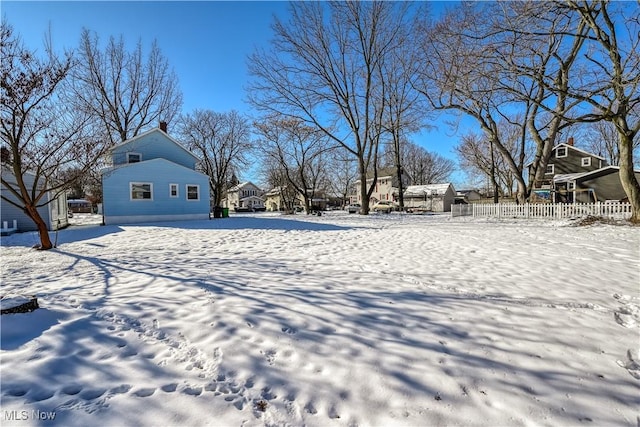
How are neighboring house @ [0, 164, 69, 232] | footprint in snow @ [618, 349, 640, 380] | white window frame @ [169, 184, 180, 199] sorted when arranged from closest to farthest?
footprint in snow @ [618, 349, 640, 380] < neighboring house @ [0, 164, 69, 232] < white window frame @ [169, 184, 180, 199]

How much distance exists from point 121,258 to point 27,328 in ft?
13.8

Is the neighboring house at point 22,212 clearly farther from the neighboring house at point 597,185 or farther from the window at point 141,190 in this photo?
the neighboring house at point 597,185

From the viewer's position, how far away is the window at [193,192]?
19.5m

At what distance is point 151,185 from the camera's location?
57.8 ft

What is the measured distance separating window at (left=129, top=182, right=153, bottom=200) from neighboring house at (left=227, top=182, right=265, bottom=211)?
44.5 metres

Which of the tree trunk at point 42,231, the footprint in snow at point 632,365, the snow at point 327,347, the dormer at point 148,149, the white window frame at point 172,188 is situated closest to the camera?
the snow at point 327,347

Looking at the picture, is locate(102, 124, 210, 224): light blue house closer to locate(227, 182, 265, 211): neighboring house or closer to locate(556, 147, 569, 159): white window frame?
locate(556, 147, 569, 159): white window frame

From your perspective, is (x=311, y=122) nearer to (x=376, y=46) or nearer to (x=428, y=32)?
(x=376, y=46)

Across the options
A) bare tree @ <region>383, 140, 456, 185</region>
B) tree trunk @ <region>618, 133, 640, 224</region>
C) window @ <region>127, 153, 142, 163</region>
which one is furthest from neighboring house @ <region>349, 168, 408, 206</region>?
tree trunk @ <region>618, 133, 640, 224</region>

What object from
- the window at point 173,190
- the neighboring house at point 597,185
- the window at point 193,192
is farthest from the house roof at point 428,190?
the window at point 173,190

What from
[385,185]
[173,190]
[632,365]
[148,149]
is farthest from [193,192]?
[385,185]

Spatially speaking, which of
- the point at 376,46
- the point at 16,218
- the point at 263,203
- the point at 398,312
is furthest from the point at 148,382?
the point at 263,203

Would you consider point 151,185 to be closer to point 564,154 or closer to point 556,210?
point 556,210

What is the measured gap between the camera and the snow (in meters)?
1.95
